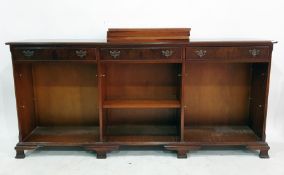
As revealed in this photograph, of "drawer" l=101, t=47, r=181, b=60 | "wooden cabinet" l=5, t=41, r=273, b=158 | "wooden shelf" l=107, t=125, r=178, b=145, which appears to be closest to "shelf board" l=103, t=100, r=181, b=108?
"wooden cabinet" l=5, t=41, r=273, b=158

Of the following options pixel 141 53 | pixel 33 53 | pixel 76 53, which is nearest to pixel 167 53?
pixel 141 53

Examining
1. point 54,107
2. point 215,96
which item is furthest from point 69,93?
point 215,96

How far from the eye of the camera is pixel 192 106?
2.62 m

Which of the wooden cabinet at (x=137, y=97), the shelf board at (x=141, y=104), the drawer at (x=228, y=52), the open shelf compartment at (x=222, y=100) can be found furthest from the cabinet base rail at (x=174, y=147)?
the drawer at (x=228, y=52)

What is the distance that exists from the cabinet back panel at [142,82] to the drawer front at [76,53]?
383 mm

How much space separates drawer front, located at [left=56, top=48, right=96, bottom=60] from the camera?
7.05ft

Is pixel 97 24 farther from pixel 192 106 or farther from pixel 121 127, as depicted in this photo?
pixel 192 106

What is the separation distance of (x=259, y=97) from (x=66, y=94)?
156cm

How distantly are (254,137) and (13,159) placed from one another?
6.01 ft

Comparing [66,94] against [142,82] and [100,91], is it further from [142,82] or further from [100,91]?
[142,82]

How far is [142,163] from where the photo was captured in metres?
2.22

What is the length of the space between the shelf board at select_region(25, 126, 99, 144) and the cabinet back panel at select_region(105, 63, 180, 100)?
1.09 feet

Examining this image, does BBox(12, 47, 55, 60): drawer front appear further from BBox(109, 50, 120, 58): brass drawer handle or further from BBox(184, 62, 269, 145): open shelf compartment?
BBox(184, 62, 269, 145): open shelf compartment

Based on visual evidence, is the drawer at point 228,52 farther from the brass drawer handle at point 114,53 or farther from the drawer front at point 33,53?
the drawer front at point 33,53
